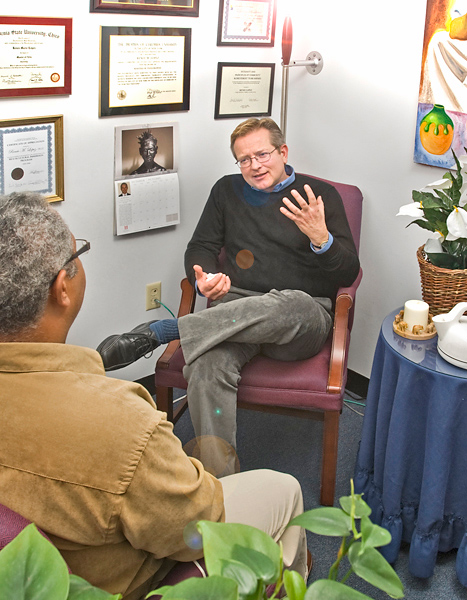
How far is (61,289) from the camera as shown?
1109mm

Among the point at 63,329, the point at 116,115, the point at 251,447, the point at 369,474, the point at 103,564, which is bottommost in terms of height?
the point at 251,447

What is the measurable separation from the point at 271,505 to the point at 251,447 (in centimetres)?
109

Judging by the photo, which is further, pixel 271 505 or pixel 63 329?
pixel 271 505

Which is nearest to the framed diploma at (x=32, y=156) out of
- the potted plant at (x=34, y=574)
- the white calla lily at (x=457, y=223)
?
the white calla lily at (x=457, y=223)

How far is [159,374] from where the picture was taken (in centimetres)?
223

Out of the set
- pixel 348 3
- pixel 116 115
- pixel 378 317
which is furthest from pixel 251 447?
pixel 348 3

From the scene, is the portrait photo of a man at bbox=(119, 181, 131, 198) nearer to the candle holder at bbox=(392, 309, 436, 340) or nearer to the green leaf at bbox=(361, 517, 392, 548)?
the candle holder at bbox=(392, 309, 436, 340)

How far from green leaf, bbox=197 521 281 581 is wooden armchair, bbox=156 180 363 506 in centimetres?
156

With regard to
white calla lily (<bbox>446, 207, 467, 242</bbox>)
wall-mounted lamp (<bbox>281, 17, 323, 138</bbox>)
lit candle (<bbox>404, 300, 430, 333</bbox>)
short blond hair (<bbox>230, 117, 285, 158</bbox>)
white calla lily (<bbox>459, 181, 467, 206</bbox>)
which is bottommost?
lit candle (<bbox>404, 300, 430, 333</bbox>)

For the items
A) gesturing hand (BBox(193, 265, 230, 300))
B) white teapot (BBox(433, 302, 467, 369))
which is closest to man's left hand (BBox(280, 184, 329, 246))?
gesturing hand (BBox(193, 265, 230, 300))

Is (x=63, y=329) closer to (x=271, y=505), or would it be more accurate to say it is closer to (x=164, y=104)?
(x=271, y=505)

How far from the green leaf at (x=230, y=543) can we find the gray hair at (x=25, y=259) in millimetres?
663

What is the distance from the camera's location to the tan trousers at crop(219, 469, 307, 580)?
1.35 m

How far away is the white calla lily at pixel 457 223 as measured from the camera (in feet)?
6.07
